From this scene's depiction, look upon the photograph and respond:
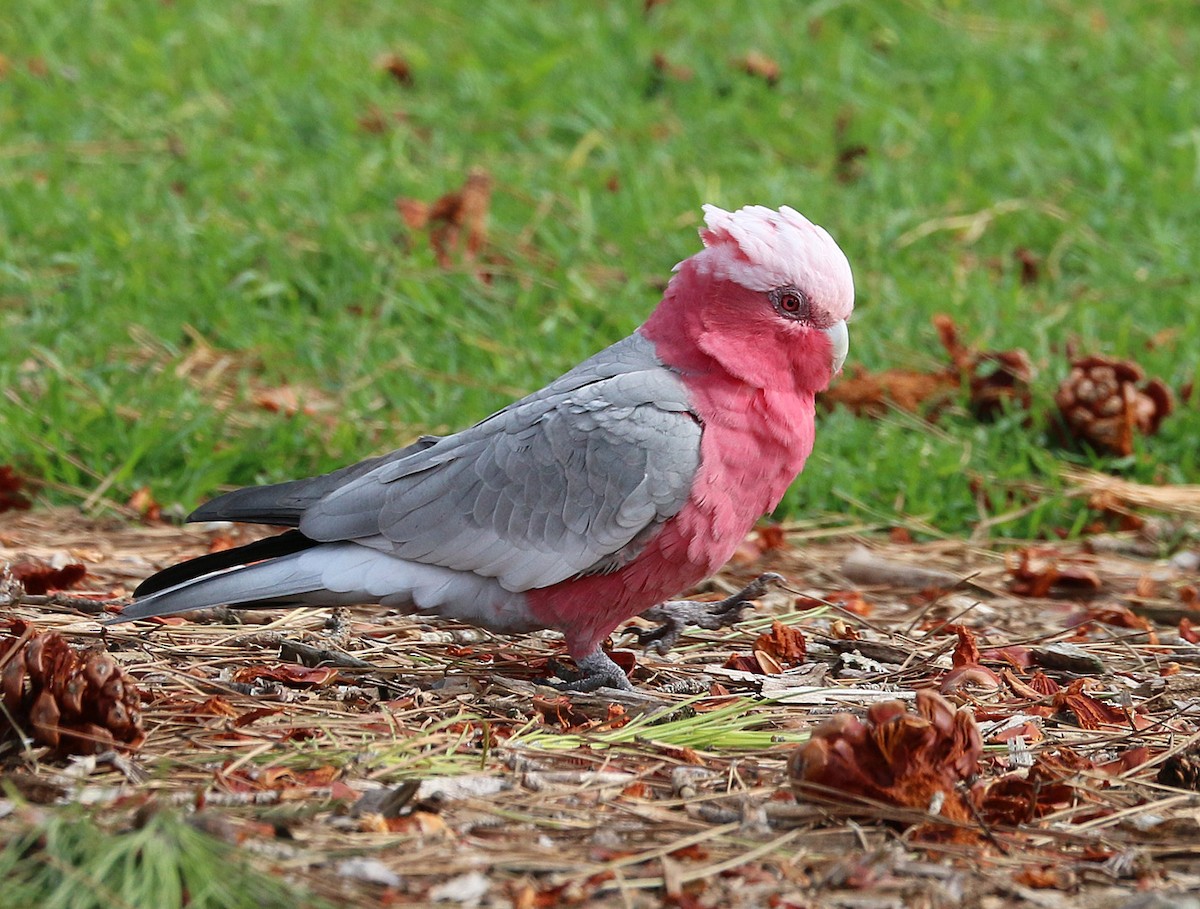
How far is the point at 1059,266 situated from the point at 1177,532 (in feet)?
6.65

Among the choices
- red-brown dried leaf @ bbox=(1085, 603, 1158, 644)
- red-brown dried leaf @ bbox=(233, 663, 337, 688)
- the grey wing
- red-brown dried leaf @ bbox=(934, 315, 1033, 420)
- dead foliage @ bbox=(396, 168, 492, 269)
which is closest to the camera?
red-brown dried leaf @ bbox=(233, 663, 337, 688)

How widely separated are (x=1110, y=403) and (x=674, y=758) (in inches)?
111

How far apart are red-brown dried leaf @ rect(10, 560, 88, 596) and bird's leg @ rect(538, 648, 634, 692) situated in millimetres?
1264

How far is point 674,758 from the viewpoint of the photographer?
2.62 metres

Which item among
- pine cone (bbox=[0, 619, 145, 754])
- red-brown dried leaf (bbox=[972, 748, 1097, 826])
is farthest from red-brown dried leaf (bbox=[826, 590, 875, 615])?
pine cone (bbox=[0, 619, 145, 754])

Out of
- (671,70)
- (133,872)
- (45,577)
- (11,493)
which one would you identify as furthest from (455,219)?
(133,872)

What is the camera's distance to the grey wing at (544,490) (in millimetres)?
3107

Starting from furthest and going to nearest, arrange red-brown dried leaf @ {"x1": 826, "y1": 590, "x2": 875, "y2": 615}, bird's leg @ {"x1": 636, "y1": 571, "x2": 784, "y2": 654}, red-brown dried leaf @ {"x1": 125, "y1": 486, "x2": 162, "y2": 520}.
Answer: red-brown dried leaf @ {"x1": 125, "y1": 486, "x2": 162, "y2": 520} → red-brown dried leaf @ {"x1": 826, "y1": 590, "x2": 875, "y2": 615} → bird's leg @ {"x1": 636, "y1": 571, "x2": 784, "y2": 654}

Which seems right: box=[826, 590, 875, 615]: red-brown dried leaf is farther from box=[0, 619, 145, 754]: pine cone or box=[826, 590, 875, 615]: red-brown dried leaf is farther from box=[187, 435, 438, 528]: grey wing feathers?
box=[0, 619, 145, 754]: pine cone

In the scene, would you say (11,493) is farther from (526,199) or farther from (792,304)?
(526,199)

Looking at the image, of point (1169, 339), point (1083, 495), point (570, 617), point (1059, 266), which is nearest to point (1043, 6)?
point (1059, 266)

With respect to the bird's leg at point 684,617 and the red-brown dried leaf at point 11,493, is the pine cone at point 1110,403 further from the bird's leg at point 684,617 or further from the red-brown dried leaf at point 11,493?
the red-brown dried leaf at point 11,493

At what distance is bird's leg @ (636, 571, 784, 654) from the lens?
3.54 m

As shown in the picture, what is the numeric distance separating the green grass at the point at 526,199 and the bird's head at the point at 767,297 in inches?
58.0
